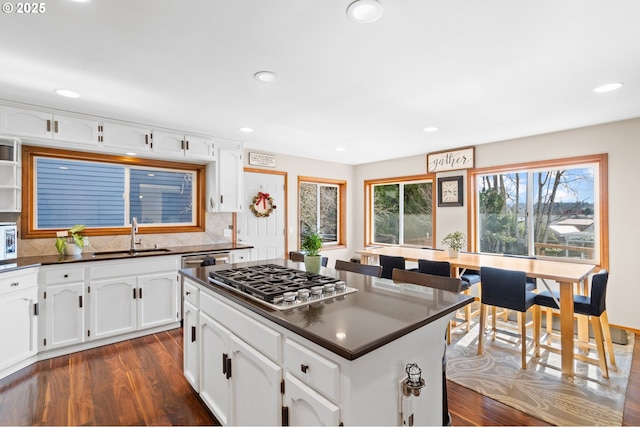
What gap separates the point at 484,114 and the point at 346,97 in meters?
1.57

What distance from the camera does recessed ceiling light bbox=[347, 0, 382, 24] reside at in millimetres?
1545

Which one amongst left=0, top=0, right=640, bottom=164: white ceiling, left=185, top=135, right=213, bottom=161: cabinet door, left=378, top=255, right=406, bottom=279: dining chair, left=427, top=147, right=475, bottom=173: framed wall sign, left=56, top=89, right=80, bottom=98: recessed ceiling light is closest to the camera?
left=0, top=0, right=640, bottom=164: white ceiling

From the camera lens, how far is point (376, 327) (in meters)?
1.23

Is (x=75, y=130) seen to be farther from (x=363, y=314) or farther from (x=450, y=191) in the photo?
(x=450, y=191)

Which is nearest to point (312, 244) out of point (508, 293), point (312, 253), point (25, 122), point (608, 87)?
point (312, 253)

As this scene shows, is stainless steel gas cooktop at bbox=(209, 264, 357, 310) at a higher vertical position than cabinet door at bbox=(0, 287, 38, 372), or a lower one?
higher

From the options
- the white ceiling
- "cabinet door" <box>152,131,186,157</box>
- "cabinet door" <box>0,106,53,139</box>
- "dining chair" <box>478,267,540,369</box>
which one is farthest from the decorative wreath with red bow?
"dining chair" <box>478,267,540,369</box>

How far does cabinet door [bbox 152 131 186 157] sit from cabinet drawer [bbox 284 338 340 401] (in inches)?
130

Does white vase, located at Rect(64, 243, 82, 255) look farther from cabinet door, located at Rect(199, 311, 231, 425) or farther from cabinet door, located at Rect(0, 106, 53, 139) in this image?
cabinet door, located at Rect(199, 311, 231, 425)

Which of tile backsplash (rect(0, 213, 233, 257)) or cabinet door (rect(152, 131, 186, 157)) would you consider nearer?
tile backsplash (rect(0, 213, 233, 257))

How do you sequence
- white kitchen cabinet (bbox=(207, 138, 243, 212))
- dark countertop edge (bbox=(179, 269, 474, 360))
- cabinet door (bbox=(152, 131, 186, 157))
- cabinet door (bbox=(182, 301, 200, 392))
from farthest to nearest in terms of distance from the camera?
white kitchen cabinet (bbox=(207, 138, 243, 212)) < cabinet door (bbox=(152, 131, 186, 157)) < cabinet door (bbox=(182, 301, 200, 392)) < dark countertop edge (bbox=(179, 269, 474, 360))

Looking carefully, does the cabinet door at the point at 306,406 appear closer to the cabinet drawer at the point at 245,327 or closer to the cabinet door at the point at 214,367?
the cabinet drawer at the point at 245,327

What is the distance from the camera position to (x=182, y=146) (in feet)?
12.9

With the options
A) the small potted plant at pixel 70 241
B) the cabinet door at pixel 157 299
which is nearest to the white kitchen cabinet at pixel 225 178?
the cabinet door at pixel 157 299
